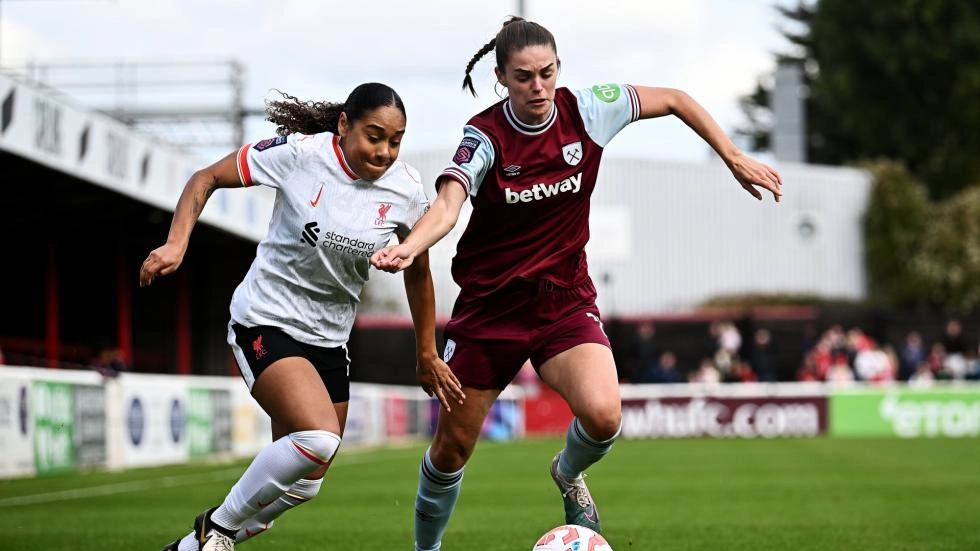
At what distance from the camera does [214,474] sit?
17078mm

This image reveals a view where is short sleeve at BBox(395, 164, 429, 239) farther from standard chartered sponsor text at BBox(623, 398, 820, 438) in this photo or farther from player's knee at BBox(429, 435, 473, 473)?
standard chartered sponsor text at BBox(623, 398, 820, 438)

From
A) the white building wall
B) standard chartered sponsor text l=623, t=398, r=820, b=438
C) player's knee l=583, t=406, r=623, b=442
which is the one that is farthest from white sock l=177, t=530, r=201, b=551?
the white building wall

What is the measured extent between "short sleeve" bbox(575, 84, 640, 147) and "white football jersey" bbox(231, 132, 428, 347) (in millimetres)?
898

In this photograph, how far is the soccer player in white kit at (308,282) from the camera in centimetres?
636

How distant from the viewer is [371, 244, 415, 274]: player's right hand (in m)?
5.69

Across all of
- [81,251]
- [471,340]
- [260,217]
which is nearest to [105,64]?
[81,251]

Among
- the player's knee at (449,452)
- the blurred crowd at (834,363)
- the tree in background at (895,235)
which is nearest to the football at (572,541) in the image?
the player's knee at (449,452)

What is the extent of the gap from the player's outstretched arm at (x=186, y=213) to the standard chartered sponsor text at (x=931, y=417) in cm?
2476

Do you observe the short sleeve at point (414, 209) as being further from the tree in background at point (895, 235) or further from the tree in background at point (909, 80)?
the tree in background at point (909, 80)

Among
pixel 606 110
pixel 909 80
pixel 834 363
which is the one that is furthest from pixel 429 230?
pixel 909 80

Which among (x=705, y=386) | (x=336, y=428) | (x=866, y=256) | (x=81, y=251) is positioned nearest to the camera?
(x=336, y=428)

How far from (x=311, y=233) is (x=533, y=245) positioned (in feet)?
3.51

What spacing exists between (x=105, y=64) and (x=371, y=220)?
2534 cm

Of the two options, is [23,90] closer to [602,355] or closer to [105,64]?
[602,355]
